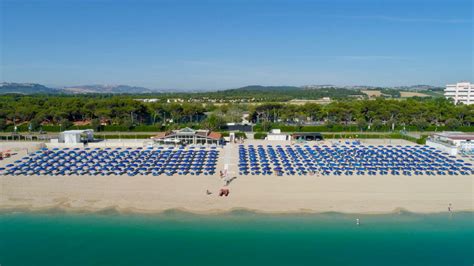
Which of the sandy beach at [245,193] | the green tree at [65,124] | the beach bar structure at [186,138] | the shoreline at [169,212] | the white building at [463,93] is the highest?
the white building at [463,93]

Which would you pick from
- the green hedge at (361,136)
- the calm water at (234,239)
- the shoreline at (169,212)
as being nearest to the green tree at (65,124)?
the shoreline at (169,212)

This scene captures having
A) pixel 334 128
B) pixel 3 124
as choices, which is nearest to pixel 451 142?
pixel 334 128

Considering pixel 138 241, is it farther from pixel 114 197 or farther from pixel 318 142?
pixel 318 142

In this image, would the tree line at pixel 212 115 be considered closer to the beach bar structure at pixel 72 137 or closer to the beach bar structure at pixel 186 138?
the beach bar structure at pixel 186 138

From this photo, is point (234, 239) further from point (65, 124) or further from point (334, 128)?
point (65, 124)

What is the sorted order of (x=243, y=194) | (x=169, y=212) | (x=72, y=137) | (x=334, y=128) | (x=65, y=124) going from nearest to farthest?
(x=169, y=212), (x=243, y=194), (x=72, y=137), (x=65, y=124), (x=334, y=128)

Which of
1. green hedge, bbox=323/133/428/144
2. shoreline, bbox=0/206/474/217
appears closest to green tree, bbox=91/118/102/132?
shoreline, bbox=0/206/474/217

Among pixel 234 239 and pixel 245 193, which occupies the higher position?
pixel 245 193
